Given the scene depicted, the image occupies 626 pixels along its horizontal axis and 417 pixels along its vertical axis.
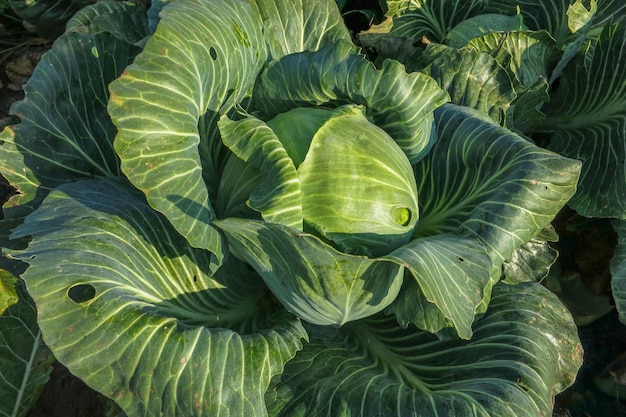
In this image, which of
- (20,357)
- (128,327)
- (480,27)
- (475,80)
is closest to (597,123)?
(480,27)

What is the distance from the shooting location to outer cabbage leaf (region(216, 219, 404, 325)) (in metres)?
2.07

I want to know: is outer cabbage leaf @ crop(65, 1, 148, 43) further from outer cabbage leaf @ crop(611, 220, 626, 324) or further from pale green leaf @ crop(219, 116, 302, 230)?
outer cabbage leaf @ crop(611, 220, 626, 324)

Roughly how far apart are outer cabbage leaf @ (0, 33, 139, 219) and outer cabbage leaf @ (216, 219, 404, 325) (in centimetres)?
91

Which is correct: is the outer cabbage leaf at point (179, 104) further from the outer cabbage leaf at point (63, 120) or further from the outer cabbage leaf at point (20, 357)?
the outer cabbage leaf at point (20, 357)

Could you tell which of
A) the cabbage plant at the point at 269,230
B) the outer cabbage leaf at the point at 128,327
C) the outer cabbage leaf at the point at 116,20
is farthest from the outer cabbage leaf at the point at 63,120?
the outer cabbage leaf at the point at 116,20

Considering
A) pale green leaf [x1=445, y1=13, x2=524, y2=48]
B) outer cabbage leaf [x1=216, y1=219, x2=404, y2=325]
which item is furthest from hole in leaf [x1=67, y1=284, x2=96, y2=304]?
pale green leaf [x1=445, y1=13, x2=524, y2=48]

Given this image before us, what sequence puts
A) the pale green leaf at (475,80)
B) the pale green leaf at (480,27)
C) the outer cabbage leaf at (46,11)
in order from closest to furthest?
the pale green leaf at (475,80), the pale green leaf at (480,27), the outer cabbage leaf at (46,11)

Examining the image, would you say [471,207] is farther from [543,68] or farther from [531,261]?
[543,68]

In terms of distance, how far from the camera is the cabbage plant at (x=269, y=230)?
2096mm

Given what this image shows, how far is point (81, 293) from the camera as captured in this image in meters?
2.18

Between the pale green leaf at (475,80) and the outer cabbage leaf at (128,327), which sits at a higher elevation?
the pale green leaf at (475,80)

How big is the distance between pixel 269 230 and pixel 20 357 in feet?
5.40

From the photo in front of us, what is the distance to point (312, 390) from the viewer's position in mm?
2479

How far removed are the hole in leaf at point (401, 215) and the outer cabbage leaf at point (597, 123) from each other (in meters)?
1.57
